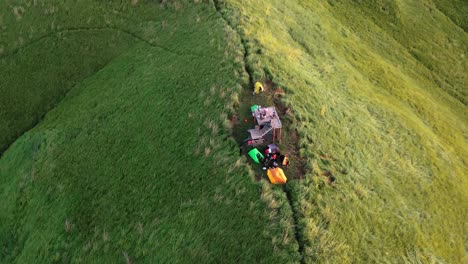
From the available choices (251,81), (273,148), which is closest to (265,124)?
(273,148)

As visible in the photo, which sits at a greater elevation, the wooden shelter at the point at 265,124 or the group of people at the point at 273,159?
the wooden shelter at the point at 265,124

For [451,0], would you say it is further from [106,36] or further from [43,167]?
[43,167]

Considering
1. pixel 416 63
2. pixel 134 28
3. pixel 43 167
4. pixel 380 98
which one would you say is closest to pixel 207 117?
pixel 43 167

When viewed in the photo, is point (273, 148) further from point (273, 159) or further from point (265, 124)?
point (265, 124)

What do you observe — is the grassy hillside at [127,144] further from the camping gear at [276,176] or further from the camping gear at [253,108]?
the camping gear at [253,108]

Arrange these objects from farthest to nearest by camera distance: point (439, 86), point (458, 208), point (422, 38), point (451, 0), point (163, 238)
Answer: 1. point (451, 0)
2. point (422, 38)
3. point (439, 86)
4. point (458, 208)
5. point (163, 238)

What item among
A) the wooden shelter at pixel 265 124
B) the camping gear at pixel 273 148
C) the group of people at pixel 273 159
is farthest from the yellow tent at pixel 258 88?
the group of people at pixel 273 159
